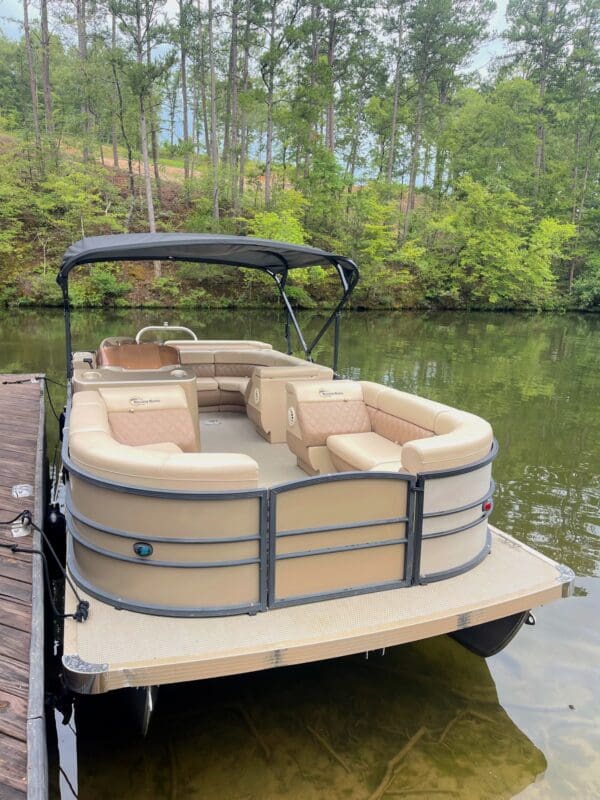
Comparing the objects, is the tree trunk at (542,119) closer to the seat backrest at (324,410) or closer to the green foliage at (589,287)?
the green foliage at (589,287)

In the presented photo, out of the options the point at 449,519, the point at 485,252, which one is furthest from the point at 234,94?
the point at 449,519

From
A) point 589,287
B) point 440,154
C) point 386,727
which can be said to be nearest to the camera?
point 386,727

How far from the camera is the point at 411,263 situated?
2681cm

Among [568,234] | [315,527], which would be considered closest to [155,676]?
[315,527]

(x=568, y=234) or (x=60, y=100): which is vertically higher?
(x=60, y=100)

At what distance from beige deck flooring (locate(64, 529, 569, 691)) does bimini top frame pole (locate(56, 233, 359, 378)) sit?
2.94m

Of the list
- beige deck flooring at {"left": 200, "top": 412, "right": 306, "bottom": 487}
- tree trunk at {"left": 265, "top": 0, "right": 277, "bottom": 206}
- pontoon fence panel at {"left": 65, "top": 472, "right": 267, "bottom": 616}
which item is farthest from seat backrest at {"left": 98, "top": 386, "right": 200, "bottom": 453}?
tree trunk at {"left": 265, "top": 0, "right": 277, "bottom": 206}

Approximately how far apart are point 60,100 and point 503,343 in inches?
1001

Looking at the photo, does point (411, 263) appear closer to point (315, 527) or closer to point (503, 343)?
point (503, 343)

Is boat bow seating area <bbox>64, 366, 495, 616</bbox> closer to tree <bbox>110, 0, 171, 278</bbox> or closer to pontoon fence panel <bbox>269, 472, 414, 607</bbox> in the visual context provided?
pontoon fence panel <bbox>269, 472, 414, 607</bbox>

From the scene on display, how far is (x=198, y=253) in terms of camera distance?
605cm

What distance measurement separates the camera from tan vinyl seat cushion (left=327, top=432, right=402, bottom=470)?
3.68 m

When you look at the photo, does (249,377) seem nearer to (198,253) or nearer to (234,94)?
(198,253)

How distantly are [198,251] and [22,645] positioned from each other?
14.0 ft
